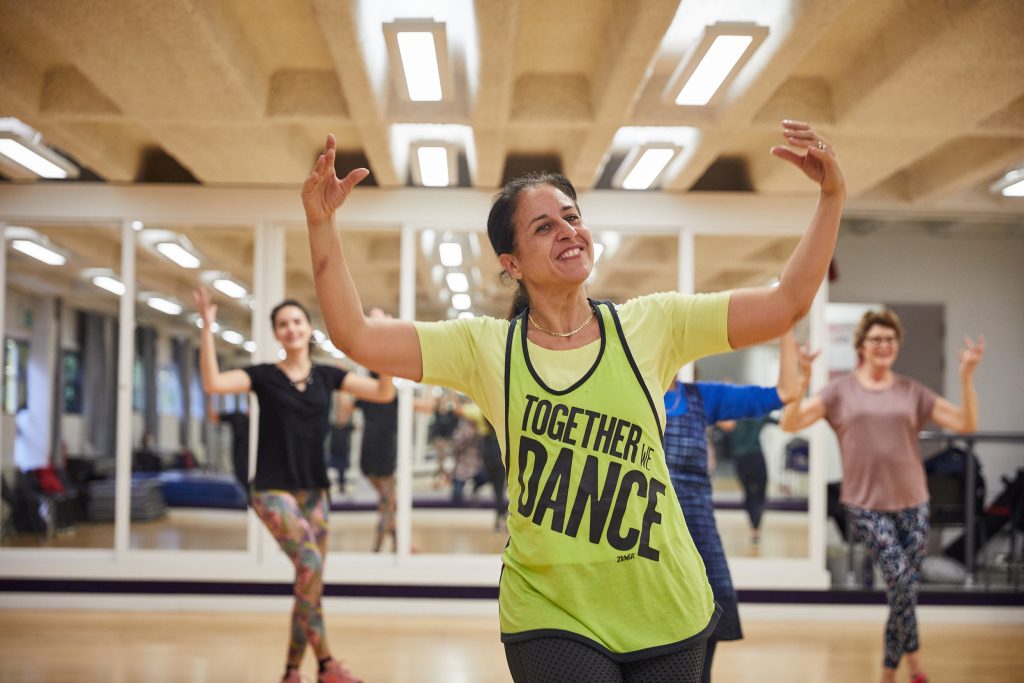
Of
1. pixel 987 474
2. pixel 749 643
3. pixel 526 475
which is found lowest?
pixel 749 643

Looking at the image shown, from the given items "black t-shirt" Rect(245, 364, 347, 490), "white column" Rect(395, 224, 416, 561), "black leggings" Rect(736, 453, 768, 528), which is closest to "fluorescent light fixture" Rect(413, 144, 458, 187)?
"white column" Rect(395, 224, 416, 561)

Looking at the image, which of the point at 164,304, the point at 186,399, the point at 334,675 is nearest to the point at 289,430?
the point at 334,675

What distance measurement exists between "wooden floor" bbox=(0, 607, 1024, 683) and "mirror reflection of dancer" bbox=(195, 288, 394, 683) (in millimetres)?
690

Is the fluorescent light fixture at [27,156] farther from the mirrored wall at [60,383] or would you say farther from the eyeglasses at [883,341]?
the eyeglasses at [883,341]

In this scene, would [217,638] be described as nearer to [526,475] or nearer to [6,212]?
[6,212]

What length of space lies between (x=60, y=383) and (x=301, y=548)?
943 cm

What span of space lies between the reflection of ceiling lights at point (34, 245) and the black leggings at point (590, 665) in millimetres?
6275

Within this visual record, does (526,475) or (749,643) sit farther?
(749,643)

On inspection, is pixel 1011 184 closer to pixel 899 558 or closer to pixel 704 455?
pixel 899 558

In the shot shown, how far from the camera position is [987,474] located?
920cm

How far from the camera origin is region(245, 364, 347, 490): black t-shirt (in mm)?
3941

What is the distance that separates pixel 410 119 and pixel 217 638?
3179 mm

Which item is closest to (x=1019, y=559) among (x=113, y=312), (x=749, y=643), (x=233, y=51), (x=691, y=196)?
(x=749, y=643)

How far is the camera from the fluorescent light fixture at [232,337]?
29.5ft
